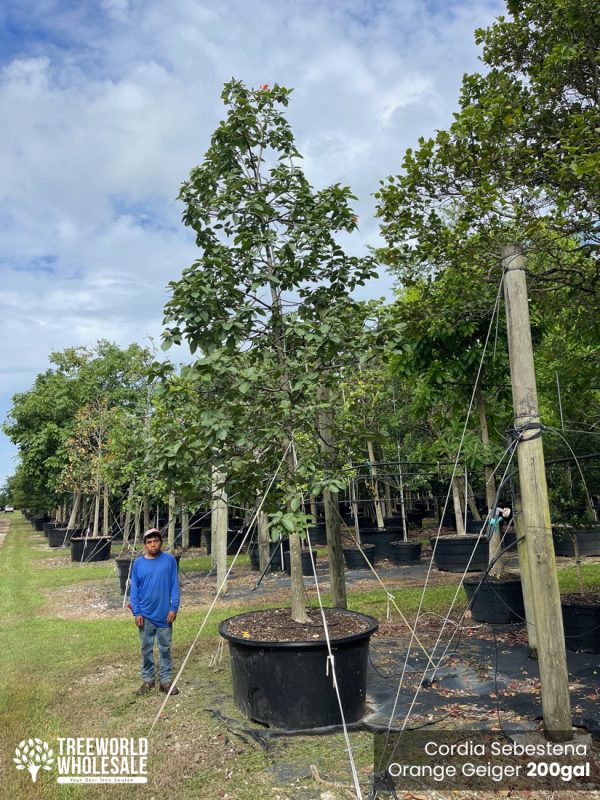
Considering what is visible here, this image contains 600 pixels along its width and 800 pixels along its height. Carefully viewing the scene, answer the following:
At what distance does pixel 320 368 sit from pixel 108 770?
10.5ft

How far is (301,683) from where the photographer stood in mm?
4098

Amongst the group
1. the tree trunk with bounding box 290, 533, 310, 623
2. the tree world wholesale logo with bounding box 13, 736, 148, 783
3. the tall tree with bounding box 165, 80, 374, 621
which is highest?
the tall tree with bounding box 165, 80, 374, 621

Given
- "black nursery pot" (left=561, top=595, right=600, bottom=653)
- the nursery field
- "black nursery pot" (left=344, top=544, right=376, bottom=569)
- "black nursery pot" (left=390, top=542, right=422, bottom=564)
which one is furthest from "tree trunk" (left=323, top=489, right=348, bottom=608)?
"black nursery pot" (left=390, top=542, right=422, bottom=564)

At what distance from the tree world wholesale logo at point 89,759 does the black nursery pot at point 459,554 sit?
842 centimetres

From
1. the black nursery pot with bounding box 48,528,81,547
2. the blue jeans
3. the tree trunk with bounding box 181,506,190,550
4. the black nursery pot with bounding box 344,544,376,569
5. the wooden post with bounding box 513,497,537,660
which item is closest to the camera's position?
the blue jeans

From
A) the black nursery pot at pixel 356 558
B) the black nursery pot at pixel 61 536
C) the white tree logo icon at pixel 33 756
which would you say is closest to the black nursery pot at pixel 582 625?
the white tree logo icon at pixel 33 756

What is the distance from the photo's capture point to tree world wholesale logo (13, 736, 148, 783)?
3559 mm

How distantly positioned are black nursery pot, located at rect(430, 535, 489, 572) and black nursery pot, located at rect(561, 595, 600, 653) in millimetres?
5366

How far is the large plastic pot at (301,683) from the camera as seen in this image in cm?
408

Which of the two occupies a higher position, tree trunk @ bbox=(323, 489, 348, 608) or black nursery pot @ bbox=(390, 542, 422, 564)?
tree trunk @ bbox=(323, 489, 348, 608)

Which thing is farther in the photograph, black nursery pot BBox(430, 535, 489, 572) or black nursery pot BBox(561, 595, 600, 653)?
black nursery pot BBox(430, 535, 489, 572)

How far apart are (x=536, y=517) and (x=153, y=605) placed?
3447mm

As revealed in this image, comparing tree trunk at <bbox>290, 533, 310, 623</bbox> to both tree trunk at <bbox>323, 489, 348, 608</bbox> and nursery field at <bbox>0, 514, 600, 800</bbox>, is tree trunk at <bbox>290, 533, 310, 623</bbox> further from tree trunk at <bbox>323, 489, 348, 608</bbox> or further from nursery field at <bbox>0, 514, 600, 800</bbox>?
tree trunk at <bbox>323, 489, 348, 608</bbox>

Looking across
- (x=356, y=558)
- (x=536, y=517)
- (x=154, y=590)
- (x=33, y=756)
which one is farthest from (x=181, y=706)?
(x=356, y=558)
